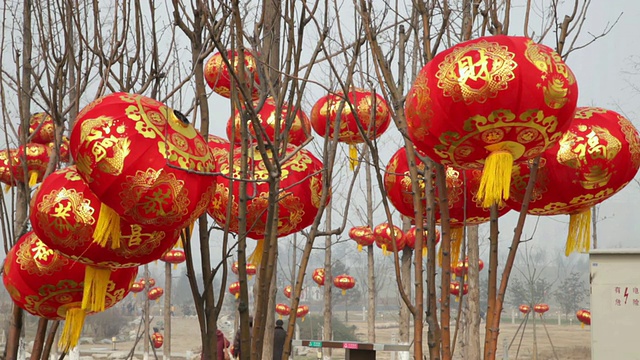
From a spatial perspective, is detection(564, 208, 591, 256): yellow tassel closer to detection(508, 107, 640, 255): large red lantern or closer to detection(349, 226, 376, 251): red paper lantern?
detection(508, 107, 640, 255): large red lantern

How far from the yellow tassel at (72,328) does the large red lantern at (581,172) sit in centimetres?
144

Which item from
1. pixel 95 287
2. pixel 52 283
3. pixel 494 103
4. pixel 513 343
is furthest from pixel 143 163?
pixel 513 343

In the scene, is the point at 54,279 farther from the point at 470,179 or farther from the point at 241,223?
the point at 470,179

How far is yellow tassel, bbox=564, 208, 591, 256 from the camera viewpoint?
8.03 ft

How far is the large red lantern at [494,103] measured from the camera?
1778 mm

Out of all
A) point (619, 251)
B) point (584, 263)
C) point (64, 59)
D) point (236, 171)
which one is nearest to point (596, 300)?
point (619, 251)

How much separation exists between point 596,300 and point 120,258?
263 cm

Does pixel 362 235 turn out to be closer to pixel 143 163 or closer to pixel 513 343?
pixel 143 163

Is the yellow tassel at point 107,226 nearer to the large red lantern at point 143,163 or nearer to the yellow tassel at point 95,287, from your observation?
the large red lantern at point 143,163

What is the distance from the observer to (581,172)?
8.07 ft

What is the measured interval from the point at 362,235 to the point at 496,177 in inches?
286

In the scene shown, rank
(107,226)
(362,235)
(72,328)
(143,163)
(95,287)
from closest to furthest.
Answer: (143,163)
(107,226)
(95,287)
(72,328)
(362,235)

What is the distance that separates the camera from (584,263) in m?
34.0

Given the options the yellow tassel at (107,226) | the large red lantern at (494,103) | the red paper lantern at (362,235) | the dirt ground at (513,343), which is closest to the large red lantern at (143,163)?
the yellow tassel at (107,226)
